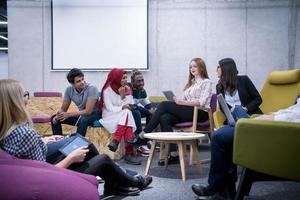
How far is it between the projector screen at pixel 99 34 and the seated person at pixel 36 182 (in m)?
4.75

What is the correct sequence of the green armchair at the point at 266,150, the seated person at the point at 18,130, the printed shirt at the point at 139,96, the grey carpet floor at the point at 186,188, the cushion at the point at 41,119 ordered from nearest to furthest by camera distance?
1. the seated person at the point at 18,130
2. the green armchair at the point at 266,150
3. the grey carpet floor at the point at 186,188
4. the cushion at the point at 41,119
5. the printed shirt at the point at 139,96

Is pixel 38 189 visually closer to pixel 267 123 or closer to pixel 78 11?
pixel 267 123

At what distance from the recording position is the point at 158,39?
21.3ft

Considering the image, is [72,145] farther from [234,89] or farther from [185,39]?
[185,39]

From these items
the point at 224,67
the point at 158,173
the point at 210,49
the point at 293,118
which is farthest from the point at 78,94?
the point at 210,49

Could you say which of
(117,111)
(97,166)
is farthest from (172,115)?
(97,166)

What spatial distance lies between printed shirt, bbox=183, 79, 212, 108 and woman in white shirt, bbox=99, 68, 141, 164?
2.41ft

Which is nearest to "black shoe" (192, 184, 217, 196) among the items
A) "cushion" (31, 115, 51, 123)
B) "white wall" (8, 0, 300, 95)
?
"cushion" (31, 115, 51, 123)

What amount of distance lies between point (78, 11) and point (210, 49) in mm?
2551

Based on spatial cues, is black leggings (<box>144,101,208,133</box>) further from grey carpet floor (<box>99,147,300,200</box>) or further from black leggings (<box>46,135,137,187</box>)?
black leggings (<box>46,135,137,187</box>)

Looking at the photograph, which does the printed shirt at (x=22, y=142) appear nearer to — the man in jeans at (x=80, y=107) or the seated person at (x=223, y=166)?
the seated person at (x=223, y=166)

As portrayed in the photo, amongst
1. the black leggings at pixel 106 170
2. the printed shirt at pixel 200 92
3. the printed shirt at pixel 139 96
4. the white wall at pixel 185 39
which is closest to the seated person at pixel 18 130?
the black leggings at pixel 106 170

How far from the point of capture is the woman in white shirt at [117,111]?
400 cm

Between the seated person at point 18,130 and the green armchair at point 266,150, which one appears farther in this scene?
the green armchair at point 266,150
